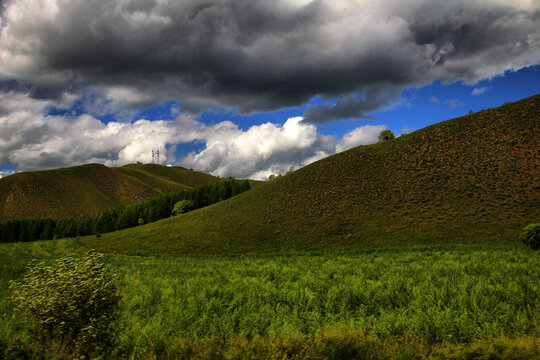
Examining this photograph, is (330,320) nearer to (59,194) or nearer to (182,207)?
(182,207)

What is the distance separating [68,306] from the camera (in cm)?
570

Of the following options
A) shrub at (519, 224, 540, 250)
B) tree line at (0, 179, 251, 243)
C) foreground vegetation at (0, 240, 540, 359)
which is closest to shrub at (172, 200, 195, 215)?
tree line at (0, 179, 251, 243)

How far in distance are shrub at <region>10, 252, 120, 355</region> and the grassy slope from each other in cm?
3893

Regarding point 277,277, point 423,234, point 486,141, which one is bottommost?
point 423,234

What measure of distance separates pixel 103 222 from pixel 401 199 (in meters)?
115

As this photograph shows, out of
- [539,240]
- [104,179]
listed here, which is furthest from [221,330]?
[104,179]

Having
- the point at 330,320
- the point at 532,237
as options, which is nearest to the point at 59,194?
the point at 330,320

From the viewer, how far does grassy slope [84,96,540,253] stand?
4112cm

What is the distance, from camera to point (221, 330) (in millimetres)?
7273

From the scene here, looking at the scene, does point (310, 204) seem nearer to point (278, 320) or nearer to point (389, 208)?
point (389, 208)

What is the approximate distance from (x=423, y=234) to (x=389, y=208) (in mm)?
11517

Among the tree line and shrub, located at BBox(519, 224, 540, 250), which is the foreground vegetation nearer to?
shrub, located at BBox(519, 224, 540, 250)

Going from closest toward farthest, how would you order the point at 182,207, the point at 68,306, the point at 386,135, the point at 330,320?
the point at 68,306
the point at 330,320
the point at 386,135
the point at 182,207

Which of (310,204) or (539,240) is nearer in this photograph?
(539,240)
